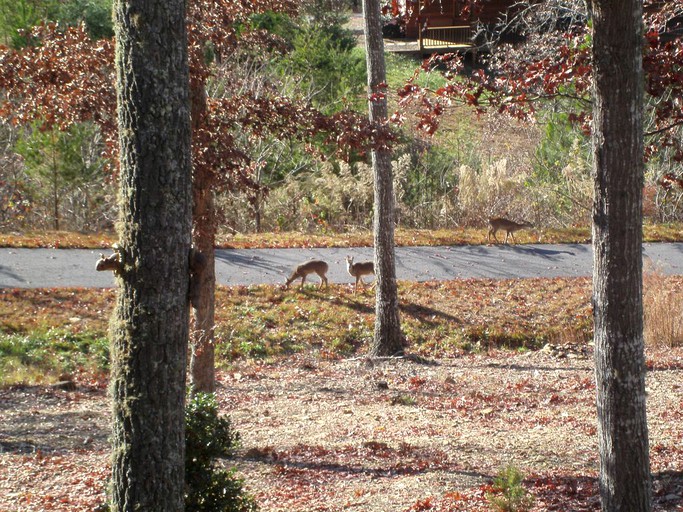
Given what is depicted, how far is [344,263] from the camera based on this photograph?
17.3m

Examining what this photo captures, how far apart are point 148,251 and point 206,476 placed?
161 cm

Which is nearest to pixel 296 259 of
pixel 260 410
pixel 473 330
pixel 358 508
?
pixel 473 330

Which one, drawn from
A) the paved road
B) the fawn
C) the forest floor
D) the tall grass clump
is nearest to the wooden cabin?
the paved road

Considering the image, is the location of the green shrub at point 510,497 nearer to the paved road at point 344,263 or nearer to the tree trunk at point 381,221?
the tree trunk at point 381,221

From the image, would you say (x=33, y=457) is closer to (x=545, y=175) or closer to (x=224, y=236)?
(x=224, y=236)

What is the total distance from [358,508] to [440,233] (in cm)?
1408

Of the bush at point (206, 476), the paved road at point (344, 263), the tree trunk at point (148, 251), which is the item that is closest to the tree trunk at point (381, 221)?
the paved road at point (344, 263)

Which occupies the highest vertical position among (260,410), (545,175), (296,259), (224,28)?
(224,28)

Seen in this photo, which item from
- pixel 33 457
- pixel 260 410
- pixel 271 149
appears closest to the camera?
pixel 33 457

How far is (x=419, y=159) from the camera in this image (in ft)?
78.5

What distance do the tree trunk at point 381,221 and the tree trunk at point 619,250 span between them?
6.35m

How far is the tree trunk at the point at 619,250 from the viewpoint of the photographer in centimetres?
A: 509

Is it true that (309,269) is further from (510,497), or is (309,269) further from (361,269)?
(510,497)

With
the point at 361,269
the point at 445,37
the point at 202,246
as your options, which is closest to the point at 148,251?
the point at 202,246
